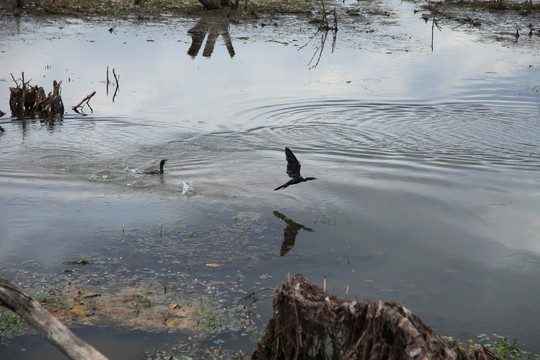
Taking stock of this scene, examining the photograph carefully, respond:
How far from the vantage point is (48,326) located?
3.45 metres

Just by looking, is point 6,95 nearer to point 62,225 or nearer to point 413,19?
point 62,225

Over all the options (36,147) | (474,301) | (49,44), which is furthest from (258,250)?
(49,44)

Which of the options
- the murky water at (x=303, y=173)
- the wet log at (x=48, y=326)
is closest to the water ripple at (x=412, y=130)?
the murky water at (x=303, y=173)

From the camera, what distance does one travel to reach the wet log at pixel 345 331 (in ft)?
10.7

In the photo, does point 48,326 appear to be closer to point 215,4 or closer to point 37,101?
point 37,101

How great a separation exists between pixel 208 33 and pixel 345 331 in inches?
772

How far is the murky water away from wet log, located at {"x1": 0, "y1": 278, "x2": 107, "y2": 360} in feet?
4.84

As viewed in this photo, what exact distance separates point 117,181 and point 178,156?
5.08ft

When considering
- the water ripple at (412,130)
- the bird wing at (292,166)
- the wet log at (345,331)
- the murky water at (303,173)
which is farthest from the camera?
the water ripple at (412,130)

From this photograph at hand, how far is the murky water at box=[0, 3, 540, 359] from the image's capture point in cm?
635

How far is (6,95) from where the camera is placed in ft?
44.2

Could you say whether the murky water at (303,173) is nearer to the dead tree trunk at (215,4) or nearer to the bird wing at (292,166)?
the bird wing at (292,166)

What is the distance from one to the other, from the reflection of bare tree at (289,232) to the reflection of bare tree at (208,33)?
38.8ft

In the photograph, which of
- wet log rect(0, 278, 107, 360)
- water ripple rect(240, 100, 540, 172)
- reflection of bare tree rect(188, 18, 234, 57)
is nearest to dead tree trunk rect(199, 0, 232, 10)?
reflection of bare tree rect(188, 18, 234, 57)
